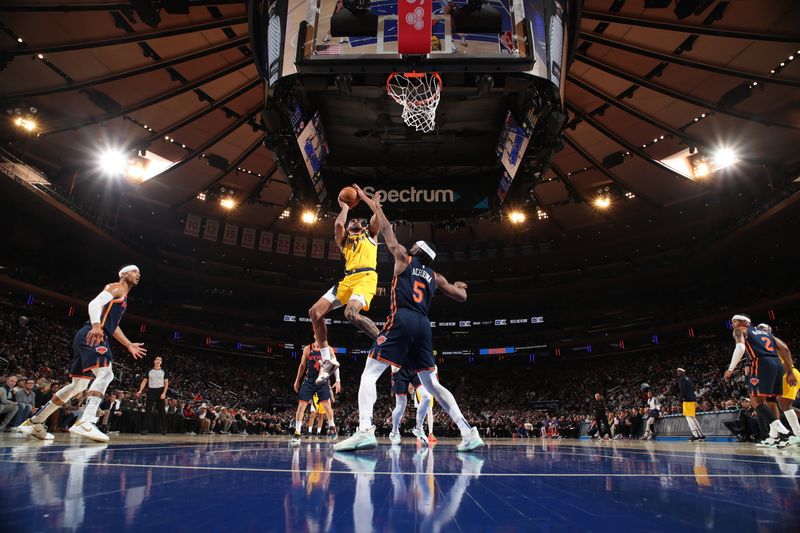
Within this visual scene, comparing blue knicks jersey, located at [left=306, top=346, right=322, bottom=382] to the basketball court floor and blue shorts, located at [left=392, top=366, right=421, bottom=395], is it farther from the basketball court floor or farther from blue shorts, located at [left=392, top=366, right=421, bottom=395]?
the basketball court floor

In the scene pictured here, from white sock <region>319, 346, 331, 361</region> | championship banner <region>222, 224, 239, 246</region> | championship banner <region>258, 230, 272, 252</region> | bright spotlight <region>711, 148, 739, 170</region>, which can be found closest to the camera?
white sock <region>319, 346, 331, 361</region>

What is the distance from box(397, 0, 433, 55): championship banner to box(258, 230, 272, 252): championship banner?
25.6m

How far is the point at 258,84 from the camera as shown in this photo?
529 inches

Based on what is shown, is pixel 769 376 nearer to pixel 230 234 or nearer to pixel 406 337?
pixel 406 337

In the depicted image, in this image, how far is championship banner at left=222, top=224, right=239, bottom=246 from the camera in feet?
99.5

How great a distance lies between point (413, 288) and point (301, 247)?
28.5 metres

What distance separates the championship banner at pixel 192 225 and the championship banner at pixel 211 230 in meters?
0.50

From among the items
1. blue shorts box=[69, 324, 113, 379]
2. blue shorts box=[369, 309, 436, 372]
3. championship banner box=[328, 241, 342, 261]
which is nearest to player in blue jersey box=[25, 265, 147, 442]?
blue shorts box=[69, 324, 113, 379]

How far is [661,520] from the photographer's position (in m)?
1.48

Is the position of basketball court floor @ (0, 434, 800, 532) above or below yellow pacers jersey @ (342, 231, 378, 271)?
below

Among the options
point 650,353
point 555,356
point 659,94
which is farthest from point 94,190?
point 650,353

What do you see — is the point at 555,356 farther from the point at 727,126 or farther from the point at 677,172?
the point at 727,126

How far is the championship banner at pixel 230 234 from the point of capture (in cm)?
3031

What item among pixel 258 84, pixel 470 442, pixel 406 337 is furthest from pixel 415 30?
pixel 258 84
